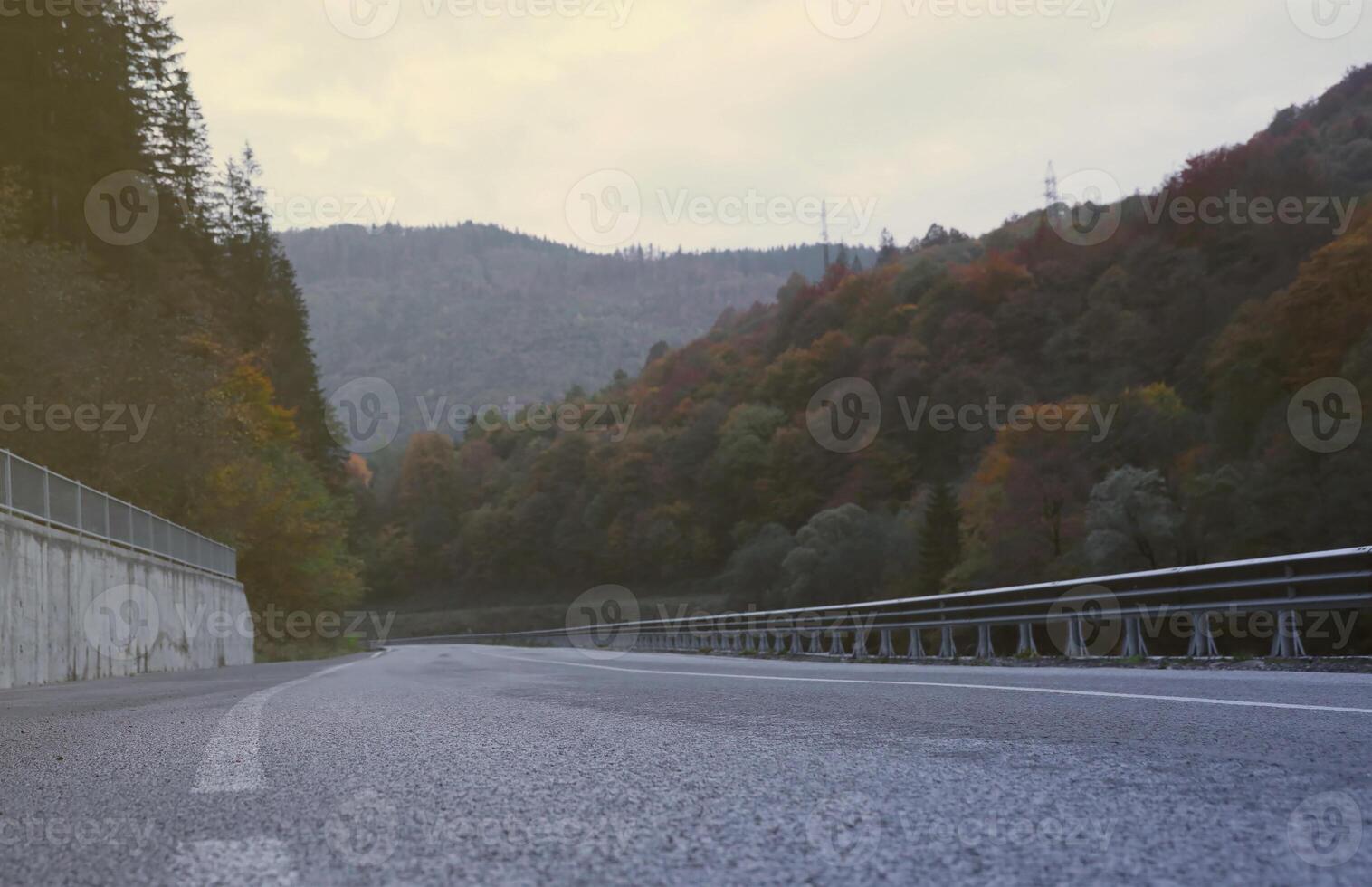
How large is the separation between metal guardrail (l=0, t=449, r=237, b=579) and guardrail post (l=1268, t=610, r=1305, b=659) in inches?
622

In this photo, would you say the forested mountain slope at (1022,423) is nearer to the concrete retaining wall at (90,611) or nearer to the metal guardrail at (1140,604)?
the metal guardrail at (1140,604)

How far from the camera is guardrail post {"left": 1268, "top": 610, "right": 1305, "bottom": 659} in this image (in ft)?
36.7

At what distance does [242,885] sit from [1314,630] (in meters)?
33.6

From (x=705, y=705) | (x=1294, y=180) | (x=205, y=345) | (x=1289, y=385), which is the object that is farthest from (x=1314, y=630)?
(x=1294, y=180)

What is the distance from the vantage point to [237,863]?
2645 mm

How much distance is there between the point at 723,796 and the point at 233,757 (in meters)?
2.55

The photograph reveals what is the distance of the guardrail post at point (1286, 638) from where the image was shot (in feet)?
36.7

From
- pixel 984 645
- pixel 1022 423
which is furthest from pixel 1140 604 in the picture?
pixel 1022 423

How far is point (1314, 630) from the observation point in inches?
1222

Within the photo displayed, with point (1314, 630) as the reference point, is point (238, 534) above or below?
above

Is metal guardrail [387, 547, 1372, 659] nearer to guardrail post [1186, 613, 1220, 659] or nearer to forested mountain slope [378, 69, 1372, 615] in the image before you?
guardrail post [1186, 613, 1220, 659]

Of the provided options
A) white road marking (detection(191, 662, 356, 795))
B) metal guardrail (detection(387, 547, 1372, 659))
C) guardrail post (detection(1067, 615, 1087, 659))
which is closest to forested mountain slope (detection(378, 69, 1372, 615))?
metal guardrail (detection(387, 547, 1372, 659))

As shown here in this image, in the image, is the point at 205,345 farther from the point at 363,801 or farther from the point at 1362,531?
the point at 363,801

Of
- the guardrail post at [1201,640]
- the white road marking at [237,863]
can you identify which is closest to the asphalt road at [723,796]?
the white road marking at [237,863]
